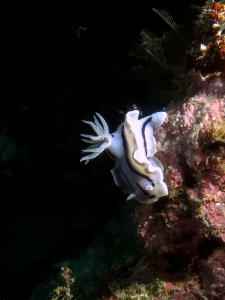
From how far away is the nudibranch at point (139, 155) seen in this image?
2.64m

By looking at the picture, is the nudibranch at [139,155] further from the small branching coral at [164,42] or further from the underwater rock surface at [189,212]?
the small branching coral at [164,42]

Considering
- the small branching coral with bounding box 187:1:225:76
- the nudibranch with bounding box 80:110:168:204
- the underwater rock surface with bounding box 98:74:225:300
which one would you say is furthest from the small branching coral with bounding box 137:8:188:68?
the nudibranch with bounding box 80:110:168:204

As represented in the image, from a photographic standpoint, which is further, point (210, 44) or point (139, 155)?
point (210, 44)

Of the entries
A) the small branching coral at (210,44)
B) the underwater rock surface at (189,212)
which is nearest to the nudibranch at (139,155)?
the underwater rock surface at (189,212)

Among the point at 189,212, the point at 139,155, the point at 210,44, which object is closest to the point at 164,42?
the point at 210,44

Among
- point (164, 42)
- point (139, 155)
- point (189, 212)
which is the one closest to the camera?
point (139, 155)

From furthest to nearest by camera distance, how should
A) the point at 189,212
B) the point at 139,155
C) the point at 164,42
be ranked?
1. the point at 164,42
2. the point at 189,212
3. the point at 139,155

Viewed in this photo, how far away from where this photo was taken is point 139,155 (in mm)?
2648

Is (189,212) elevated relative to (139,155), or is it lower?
lower

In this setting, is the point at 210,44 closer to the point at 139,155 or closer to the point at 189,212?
the point at 139,155

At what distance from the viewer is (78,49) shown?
490 centimetres

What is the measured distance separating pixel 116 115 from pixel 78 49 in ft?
4.08

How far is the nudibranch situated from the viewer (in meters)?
2.64

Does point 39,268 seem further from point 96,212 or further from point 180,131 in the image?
point 180,131
